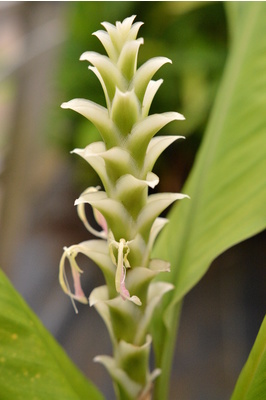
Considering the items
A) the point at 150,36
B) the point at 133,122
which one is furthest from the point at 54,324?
→ the point at 133,122

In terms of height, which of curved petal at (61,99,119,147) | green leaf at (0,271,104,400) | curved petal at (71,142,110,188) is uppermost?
Result: curved petal at (61,99,119,147)

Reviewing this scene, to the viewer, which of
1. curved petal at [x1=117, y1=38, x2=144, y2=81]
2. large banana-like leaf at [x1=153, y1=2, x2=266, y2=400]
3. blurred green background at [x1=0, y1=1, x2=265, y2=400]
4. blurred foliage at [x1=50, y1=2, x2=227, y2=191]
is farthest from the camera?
blurred foliage at [x1=50, y1=2, x2=227, y2=191]

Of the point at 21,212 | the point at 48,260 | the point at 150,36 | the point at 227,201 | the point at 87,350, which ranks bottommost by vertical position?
the point at 87,350

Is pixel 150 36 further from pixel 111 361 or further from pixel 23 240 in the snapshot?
pixel 111 361

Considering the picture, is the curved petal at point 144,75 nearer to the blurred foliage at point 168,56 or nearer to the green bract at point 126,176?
the green bract at point 126,176

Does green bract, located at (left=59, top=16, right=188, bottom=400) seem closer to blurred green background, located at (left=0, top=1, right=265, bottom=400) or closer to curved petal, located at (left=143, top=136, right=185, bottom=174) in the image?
curved petal, located at (left=143, top=136, right=185, bottom=174)

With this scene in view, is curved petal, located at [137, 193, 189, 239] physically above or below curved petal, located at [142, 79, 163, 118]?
below

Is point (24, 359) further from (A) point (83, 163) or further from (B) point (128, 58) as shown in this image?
(A) point (83, 163)

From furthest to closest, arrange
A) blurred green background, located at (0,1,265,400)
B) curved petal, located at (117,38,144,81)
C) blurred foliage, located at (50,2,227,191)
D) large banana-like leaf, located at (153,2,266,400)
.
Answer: blurred foliage, located at (50,2,227,191) → blurred green background, located at (0,1,265,400) → large banana-like leaf, located at (153,2,266,400) → curved petal, located at (117,38,144,81)

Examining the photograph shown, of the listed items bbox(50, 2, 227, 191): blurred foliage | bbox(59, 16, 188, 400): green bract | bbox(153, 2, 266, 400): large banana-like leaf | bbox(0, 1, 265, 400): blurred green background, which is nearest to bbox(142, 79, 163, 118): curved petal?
bbox(59, 16, 188, 400): green bract
